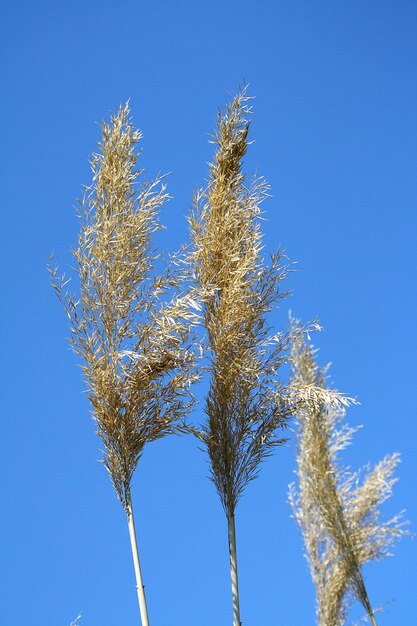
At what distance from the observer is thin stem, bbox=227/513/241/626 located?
140 inches

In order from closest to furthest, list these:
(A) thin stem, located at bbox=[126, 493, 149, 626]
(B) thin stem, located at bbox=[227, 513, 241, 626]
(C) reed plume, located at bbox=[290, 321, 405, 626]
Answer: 1. (A) thin stem, located at bbox=[126, 493, 149, 626]
2. (B) thin stem, located at bbox=[227, 513, 241, 626]
3. (C) reed plume, located at bbox=[290, 321, 405, 626]

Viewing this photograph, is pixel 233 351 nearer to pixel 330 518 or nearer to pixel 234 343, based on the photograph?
pixel 234 343

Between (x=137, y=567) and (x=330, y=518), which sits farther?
(x=330, y=518)

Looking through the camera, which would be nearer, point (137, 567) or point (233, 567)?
point (137, 567)

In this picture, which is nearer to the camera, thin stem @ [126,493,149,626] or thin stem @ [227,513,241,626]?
thin stem @ [126,493,149,626]

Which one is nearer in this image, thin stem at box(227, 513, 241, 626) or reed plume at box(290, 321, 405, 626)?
thin stem at box(227, 513, 241, 626)

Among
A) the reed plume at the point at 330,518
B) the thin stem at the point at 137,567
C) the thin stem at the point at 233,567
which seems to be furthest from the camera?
the reed plume at the point at 330,518

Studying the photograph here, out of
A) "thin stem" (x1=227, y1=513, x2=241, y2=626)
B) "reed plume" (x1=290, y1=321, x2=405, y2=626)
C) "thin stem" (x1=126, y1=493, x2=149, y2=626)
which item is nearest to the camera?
"thin stem" (x1=126, y1=493, x2=149, y2=626)

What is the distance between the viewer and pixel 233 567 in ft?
12.0

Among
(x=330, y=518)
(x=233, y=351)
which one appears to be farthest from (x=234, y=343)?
(x=330, y=518)

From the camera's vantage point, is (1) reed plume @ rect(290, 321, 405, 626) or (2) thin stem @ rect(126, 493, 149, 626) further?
(1) reed plume @ rect(290, 321, 405, 626)

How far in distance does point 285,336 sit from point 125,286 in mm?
931

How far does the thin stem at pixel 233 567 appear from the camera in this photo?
3562mm

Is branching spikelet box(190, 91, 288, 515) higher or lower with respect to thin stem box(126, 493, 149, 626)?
higher
